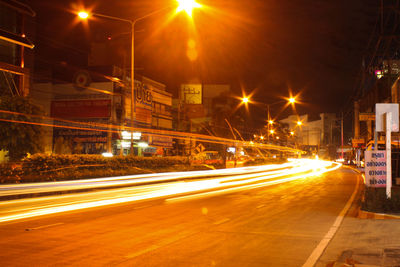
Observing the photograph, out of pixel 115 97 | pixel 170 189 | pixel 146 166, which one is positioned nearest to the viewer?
pixel 170 189

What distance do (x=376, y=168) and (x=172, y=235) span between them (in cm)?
753

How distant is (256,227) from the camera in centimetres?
1034

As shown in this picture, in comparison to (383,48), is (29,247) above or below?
below

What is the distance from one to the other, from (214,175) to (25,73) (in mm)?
19043

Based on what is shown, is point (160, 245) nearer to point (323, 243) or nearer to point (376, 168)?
point (323, 243)

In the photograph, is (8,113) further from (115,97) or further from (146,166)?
(115,97)

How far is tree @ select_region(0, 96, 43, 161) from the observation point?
99.5 feet

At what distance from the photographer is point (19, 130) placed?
30.8 meters

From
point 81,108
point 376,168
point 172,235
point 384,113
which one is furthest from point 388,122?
point 81,108

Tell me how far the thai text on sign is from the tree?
2499cm

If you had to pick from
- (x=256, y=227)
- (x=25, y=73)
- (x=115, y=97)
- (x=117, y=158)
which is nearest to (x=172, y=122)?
(x=115, y=97)

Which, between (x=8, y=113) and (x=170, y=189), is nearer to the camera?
(x=170, y=189)

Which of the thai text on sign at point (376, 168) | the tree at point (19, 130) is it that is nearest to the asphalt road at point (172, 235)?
the thai text on sign at point (376, 168)

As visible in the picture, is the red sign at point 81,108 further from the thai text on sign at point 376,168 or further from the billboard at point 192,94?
the thai text on sign at point 376,168
